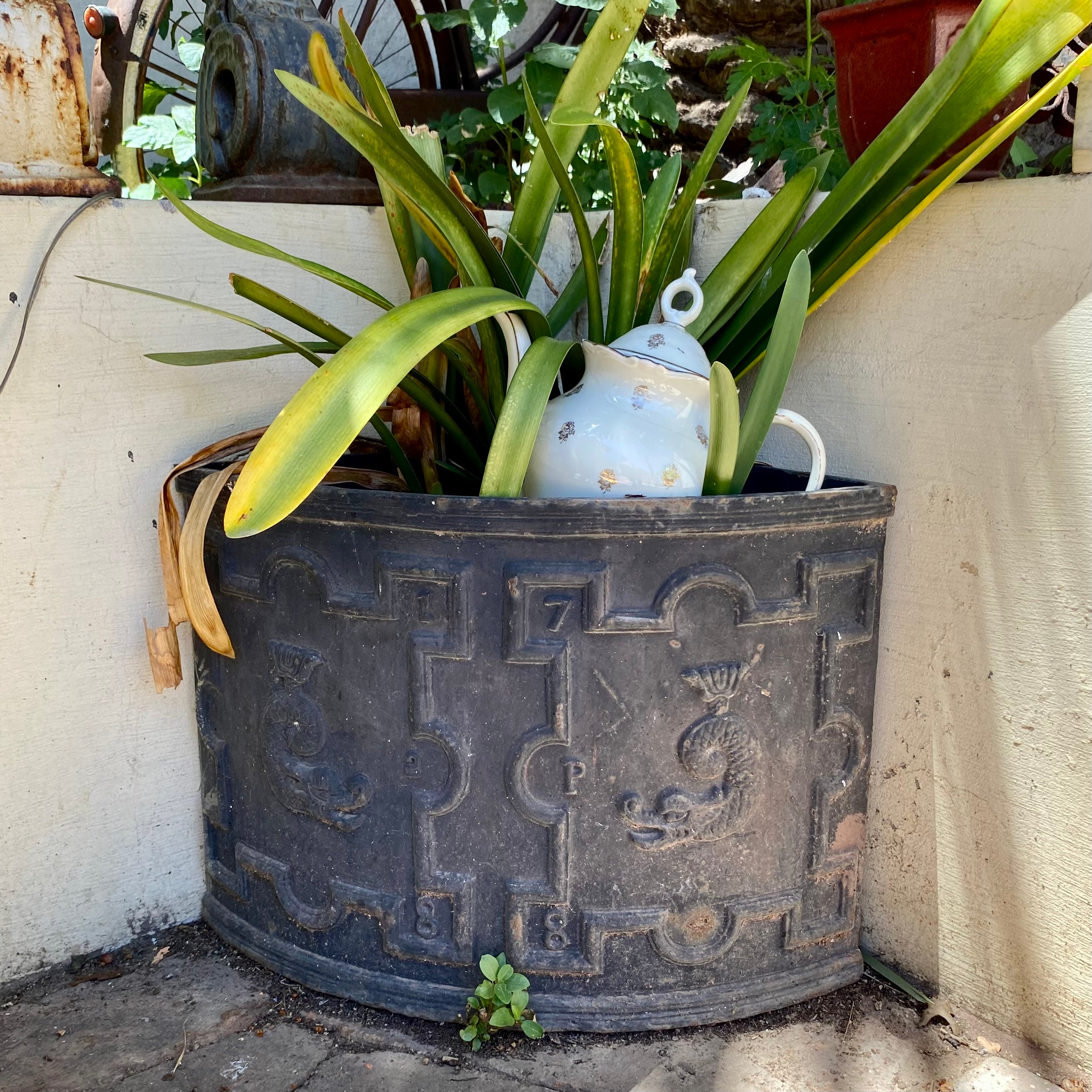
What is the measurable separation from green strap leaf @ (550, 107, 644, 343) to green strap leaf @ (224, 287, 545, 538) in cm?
29

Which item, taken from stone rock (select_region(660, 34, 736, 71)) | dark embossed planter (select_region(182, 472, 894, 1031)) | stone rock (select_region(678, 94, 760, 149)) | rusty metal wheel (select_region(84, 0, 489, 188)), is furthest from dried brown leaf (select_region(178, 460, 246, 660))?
stone rock (select_region(660, 34, 736, 71))

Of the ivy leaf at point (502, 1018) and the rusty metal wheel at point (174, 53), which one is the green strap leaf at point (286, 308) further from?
the rusty metal wheel at point (174, 53)

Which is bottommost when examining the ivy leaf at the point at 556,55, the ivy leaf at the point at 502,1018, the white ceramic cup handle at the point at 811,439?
the ivy leaf at the point at 502,1018

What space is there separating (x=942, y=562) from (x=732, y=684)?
A: 0.31 metres

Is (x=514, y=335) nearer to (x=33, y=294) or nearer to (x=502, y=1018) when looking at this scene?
(x=33, y=294)

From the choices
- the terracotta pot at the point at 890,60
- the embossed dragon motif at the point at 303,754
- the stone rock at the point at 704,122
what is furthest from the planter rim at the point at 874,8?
the stone rock at the point at 704,122

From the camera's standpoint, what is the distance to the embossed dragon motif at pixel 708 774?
111 centimetres

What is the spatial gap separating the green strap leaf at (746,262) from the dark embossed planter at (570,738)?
28cm

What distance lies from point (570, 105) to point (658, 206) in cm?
18

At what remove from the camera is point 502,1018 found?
3.72ft

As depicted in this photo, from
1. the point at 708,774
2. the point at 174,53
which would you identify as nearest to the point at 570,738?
the point at 708,774

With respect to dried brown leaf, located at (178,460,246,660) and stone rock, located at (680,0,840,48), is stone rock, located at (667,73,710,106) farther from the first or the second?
dried brown leaf, located at (178,460,246,660)

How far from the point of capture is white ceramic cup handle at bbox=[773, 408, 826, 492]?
1167 millimetres

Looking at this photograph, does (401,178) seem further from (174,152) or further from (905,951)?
(174,152)
